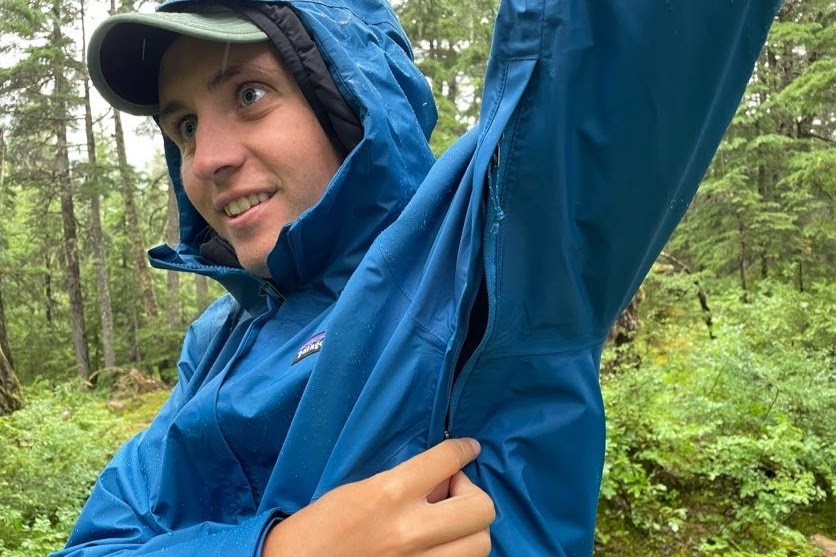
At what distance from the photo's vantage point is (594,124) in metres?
0.72

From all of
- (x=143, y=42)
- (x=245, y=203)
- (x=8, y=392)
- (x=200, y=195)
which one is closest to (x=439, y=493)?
(x=245, y=203)

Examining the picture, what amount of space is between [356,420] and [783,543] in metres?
3.46

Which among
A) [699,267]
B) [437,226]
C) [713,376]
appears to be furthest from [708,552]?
[699,267]

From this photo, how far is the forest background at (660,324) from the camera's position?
363 centimetres

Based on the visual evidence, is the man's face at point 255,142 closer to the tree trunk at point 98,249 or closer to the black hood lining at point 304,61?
the black hood lining at point 304,61

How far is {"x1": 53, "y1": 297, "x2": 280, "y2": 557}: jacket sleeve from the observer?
107cm

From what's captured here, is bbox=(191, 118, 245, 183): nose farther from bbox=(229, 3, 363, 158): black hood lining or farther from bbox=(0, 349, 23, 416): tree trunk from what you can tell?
bbox=(0, 349, 23, 416): tree trunk

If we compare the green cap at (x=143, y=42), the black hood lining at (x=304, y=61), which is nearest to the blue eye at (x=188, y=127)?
the green cap at (x=143, y=42)

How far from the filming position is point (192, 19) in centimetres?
138

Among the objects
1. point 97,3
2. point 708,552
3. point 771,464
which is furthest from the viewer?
point 97,3

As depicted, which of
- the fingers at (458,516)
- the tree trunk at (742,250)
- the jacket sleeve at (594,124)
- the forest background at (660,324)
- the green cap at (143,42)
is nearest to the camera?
the jacket sleeve at (594,124)

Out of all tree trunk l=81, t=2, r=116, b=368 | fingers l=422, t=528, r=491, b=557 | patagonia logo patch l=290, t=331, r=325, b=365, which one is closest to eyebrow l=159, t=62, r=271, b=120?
patagonia logo patch l=290, t=331, r=325, b=365

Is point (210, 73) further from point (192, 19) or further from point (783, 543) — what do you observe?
point (783, 543)

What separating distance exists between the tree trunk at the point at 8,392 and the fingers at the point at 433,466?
21.9ft
